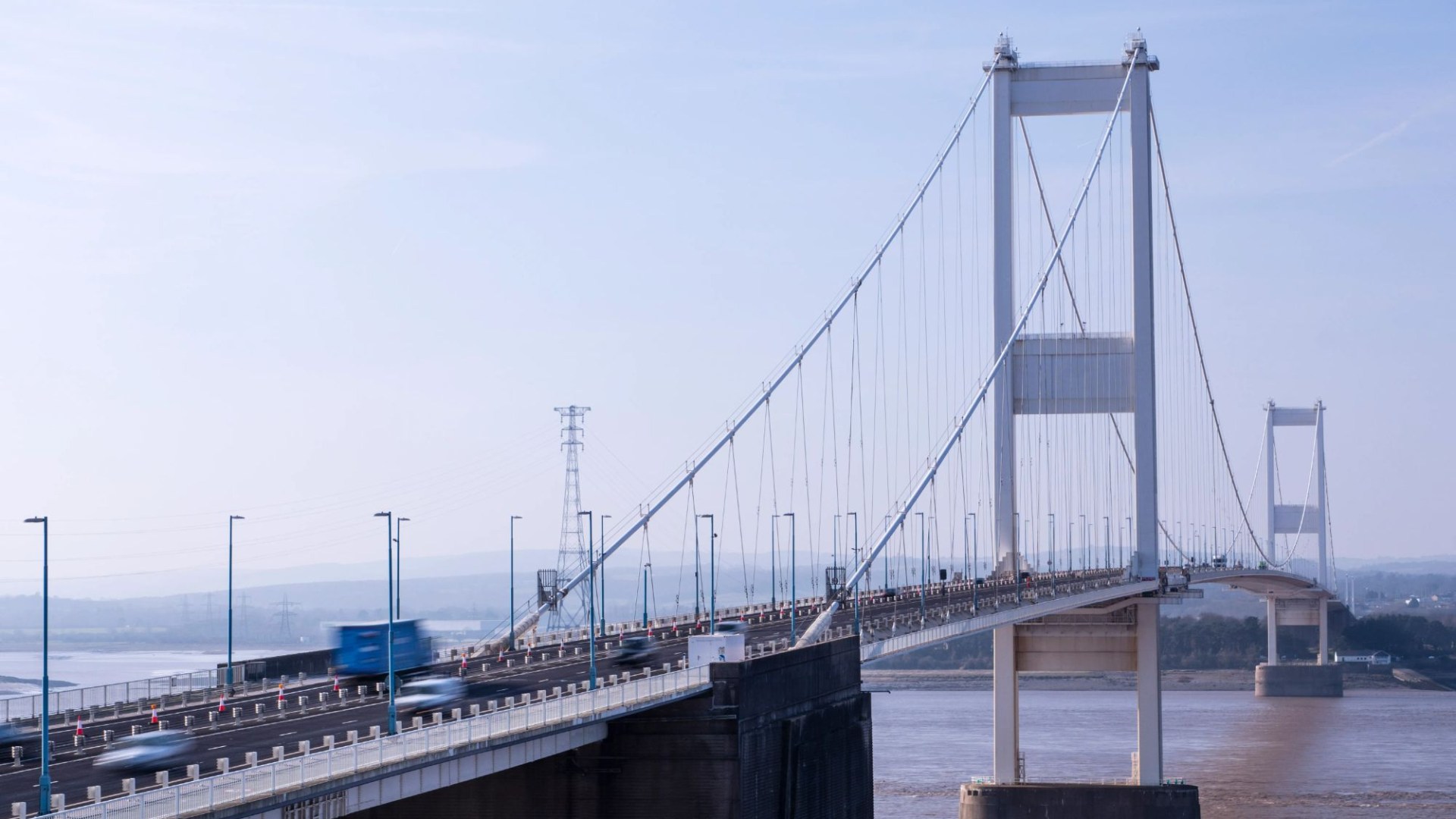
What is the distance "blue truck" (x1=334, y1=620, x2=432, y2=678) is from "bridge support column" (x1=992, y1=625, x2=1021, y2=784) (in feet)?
62.5

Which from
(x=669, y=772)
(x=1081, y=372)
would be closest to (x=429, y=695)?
(x=669, y=772)

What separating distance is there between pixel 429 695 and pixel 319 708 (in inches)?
134

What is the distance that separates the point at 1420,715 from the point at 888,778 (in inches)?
2205

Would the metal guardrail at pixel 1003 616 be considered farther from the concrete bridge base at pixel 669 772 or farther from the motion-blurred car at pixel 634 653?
the concrete bridge base at pixel 669 772

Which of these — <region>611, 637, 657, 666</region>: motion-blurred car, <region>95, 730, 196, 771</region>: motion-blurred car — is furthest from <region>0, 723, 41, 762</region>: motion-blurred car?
<region>611, 637, 657, 666</region>: motion-blurred car

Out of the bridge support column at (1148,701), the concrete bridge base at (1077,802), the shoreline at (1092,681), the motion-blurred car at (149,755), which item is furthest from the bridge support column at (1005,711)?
the shoreline at (1092,681)

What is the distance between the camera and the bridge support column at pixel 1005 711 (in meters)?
58.1

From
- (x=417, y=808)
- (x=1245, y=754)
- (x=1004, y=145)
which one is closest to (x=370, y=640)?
(x=417, y=808)

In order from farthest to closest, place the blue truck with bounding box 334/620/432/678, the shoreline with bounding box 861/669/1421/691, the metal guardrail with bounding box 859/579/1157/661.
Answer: the shoreline with bounding box 861/669/1421/691 → the metal guardrail with bounding box 859/579/1157/661 → the blue truck with bounding box 334/620/432/678

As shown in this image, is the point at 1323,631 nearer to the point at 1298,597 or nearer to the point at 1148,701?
the point at 1298,597

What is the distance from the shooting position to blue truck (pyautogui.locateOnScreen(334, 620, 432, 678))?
145 ft

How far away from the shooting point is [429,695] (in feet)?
114

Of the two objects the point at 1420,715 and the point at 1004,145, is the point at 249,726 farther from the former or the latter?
the point at 1420,715

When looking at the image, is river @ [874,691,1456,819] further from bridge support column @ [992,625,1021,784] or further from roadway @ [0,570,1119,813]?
roadway @ [0,570,1119,813]
